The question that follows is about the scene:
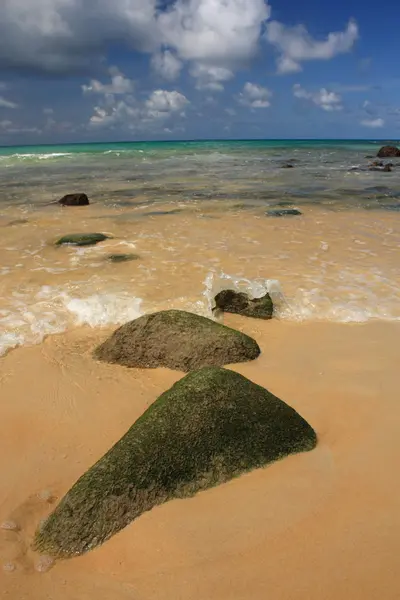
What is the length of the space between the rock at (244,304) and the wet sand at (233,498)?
1190mm

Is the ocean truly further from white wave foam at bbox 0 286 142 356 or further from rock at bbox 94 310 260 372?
rock at bbox 94 310 260 372

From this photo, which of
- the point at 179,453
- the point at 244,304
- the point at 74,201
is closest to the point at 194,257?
the point at 244,304

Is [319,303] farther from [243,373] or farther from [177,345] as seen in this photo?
[177,345]

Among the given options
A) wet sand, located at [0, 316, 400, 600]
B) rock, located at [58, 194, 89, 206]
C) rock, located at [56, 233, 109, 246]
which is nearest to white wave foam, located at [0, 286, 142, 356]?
wet sand, located at [0, 316, 400, 600]

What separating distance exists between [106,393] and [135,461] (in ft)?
4.36

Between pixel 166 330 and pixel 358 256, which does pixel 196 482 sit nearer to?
pixel 166 330

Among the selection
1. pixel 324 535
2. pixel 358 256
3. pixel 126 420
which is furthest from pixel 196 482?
pixel 358 256

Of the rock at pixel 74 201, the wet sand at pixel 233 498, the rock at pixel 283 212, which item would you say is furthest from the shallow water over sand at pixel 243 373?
the rock at pixel 74 201

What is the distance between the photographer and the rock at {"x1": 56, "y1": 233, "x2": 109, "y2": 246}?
9469 millimetres

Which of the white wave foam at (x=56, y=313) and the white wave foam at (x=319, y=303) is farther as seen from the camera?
the white wave foam at (x=319, y=303)

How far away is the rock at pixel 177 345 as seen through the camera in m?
4.39

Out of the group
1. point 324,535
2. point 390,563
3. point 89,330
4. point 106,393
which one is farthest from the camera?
point 89,330

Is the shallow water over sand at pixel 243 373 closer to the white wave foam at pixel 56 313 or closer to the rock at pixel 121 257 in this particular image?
the white wave foam at pixel 56 313

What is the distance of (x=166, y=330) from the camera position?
4555mm
